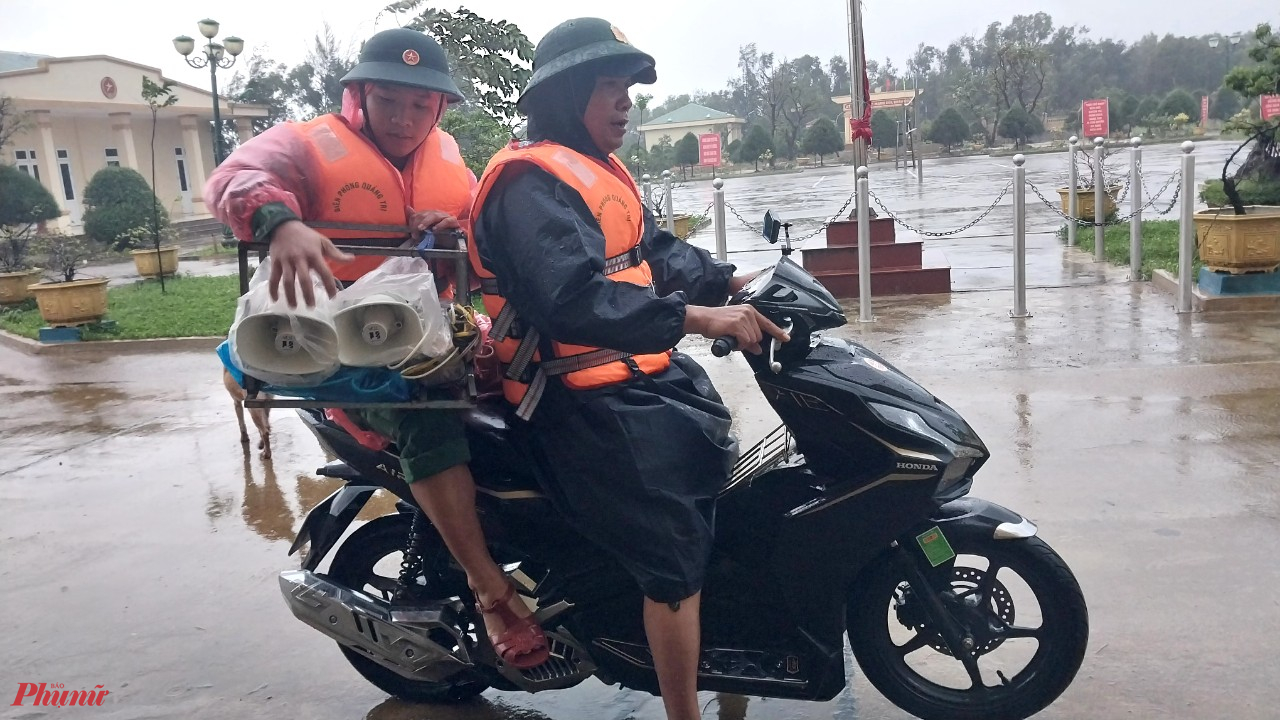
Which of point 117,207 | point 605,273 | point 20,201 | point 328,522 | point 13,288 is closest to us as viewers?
point 605,273

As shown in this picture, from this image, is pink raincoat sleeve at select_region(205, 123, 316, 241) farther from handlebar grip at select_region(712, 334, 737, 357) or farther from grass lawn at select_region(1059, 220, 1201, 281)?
grass lawn at select_region(1059, 220, 1201, 281)

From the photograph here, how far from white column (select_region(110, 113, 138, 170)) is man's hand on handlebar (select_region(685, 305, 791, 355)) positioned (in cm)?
3428

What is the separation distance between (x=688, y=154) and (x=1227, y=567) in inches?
1528

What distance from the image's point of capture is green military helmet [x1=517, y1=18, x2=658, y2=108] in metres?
2.49

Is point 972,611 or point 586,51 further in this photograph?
point 972,611

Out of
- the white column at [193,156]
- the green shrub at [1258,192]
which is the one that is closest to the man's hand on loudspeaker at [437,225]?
the green shrub at [1258,192]

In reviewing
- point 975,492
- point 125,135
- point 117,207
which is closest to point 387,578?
point 975,492

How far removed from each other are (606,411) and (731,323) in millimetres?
381

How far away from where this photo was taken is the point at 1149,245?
37.8 feet

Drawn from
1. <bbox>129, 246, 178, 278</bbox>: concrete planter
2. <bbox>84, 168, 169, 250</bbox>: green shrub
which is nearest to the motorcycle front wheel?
<bbox>129, 246, 178, 278</bbox>: concrete planter

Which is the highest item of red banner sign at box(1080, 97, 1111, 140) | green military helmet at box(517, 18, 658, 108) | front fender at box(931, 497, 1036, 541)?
red banner sign at box(1080, 97, 1111, 140)

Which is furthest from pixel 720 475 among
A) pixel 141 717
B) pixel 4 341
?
pixel 4 341

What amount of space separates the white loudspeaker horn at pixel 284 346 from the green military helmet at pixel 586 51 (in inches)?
31.6

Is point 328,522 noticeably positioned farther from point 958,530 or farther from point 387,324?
point 958,530
